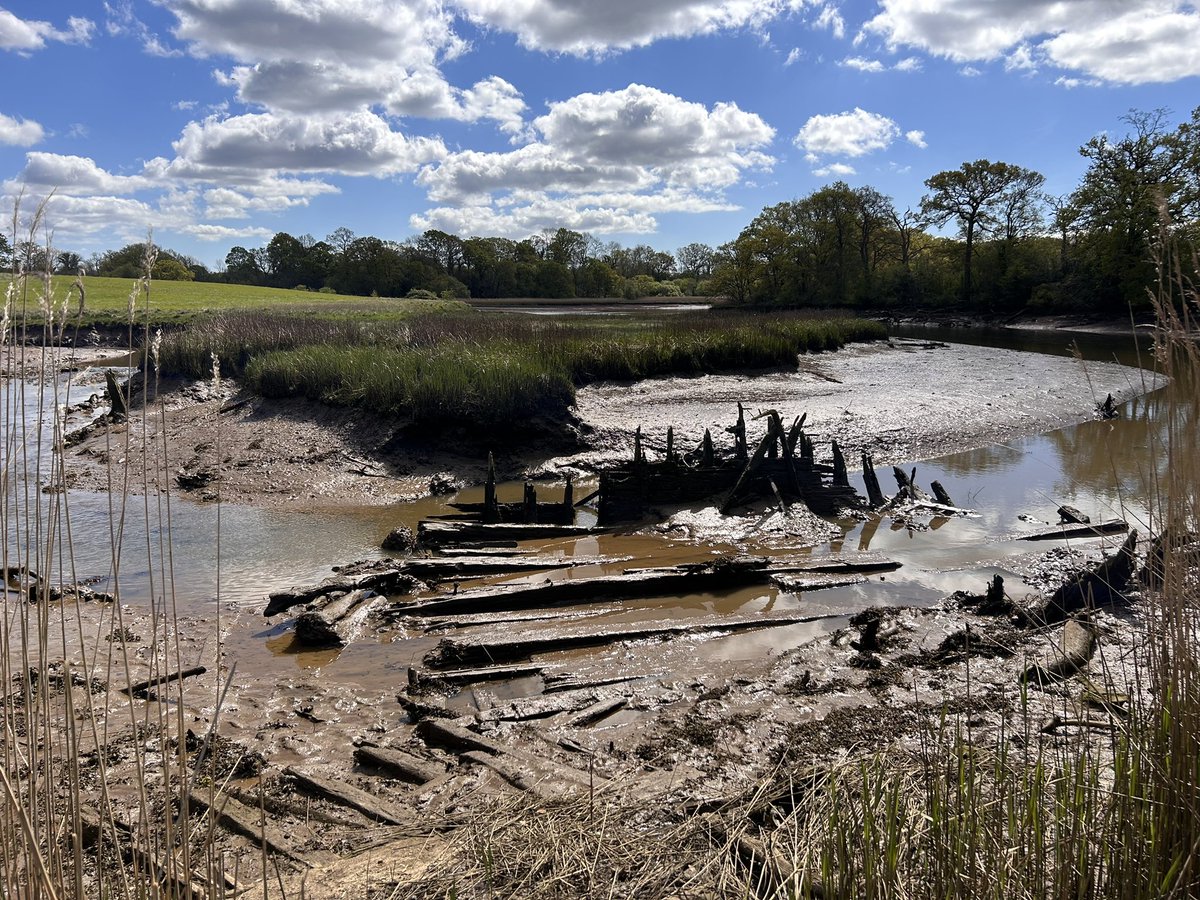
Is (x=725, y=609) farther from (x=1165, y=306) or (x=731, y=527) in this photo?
(x=1165, y=306)

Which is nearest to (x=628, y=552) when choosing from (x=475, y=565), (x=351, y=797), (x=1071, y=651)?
(x=475, y=565)

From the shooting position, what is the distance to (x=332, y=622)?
747 centimetres

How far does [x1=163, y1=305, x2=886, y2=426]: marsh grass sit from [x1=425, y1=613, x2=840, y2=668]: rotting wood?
826 cm

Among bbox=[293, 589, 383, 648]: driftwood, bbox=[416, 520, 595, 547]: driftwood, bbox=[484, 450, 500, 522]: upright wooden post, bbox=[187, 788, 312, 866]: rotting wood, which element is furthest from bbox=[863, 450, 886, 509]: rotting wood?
bbox=[187, 788, 312, 866]: rotting wood

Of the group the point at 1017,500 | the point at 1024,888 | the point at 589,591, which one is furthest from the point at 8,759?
the point at 1017,500

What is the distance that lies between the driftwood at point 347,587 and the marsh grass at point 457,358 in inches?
256

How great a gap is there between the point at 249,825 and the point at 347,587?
14.3 feet

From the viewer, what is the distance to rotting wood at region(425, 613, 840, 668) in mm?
6816

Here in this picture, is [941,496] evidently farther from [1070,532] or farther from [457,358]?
[457,358]

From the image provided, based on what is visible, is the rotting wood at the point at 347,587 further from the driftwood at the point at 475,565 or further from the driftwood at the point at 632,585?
the driftwood at the point at 632,585

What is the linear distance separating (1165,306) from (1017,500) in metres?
10.5

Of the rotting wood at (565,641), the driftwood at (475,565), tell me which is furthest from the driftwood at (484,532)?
the rotting wood at (565,641)

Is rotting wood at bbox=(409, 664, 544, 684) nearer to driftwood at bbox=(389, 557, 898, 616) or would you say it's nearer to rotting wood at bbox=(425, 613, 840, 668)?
rotting wood at bbox=(425, 613, 840, 668)

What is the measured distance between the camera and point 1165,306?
275 centimetres
